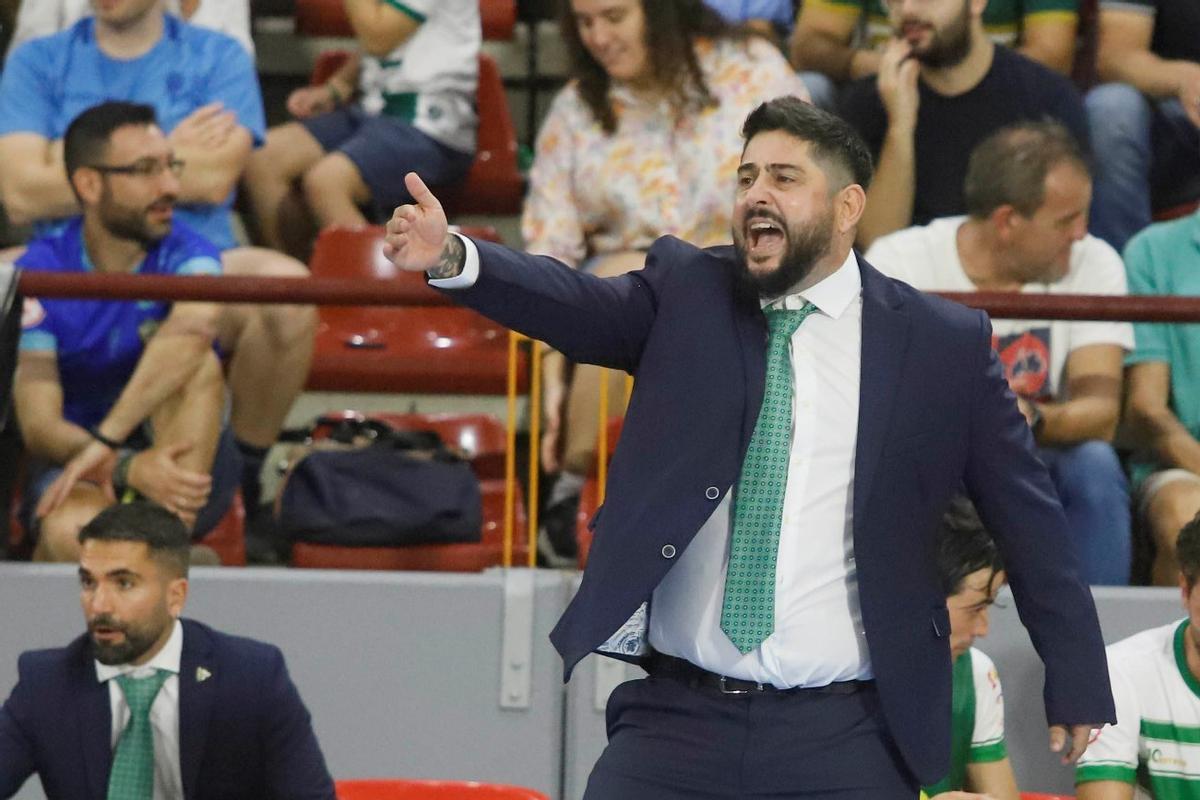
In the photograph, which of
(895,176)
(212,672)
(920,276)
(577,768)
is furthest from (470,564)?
(895,176)

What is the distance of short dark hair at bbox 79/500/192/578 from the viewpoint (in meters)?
3.67

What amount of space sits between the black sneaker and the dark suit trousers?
194cm

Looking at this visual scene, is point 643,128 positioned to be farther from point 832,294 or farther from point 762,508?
point 762,508

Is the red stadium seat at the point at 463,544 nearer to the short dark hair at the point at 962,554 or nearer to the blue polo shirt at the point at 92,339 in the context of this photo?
the blue polo shirt at the point at 92,339

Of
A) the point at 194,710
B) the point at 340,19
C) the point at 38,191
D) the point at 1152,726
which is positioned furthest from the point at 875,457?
the point at 340,19

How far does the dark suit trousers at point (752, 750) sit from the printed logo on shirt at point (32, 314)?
7.84ft

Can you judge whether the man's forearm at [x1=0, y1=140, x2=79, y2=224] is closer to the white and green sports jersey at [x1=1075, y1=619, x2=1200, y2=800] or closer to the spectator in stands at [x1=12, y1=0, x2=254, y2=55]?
the spectator in stands at [x1=12, y1=0, x2=254, y2=55]

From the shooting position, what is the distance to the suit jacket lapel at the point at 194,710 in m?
3.57

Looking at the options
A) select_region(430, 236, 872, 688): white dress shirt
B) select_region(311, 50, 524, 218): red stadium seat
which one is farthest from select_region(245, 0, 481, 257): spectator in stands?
select_region(430, 236, 872, 688): white dress shirt

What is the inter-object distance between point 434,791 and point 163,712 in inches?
23.5

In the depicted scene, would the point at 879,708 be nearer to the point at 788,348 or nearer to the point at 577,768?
the point at 788,348

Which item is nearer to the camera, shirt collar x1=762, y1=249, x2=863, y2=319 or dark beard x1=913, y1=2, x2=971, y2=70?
shirt collar x1=762, y1=249, x2=863, y2=319

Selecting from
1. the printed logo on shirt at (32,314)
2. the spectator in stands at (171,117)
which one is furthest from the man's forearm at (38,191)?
the printed logo on shirt at (32,314)

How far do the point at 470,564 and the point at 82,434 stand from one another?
3.14 feet
